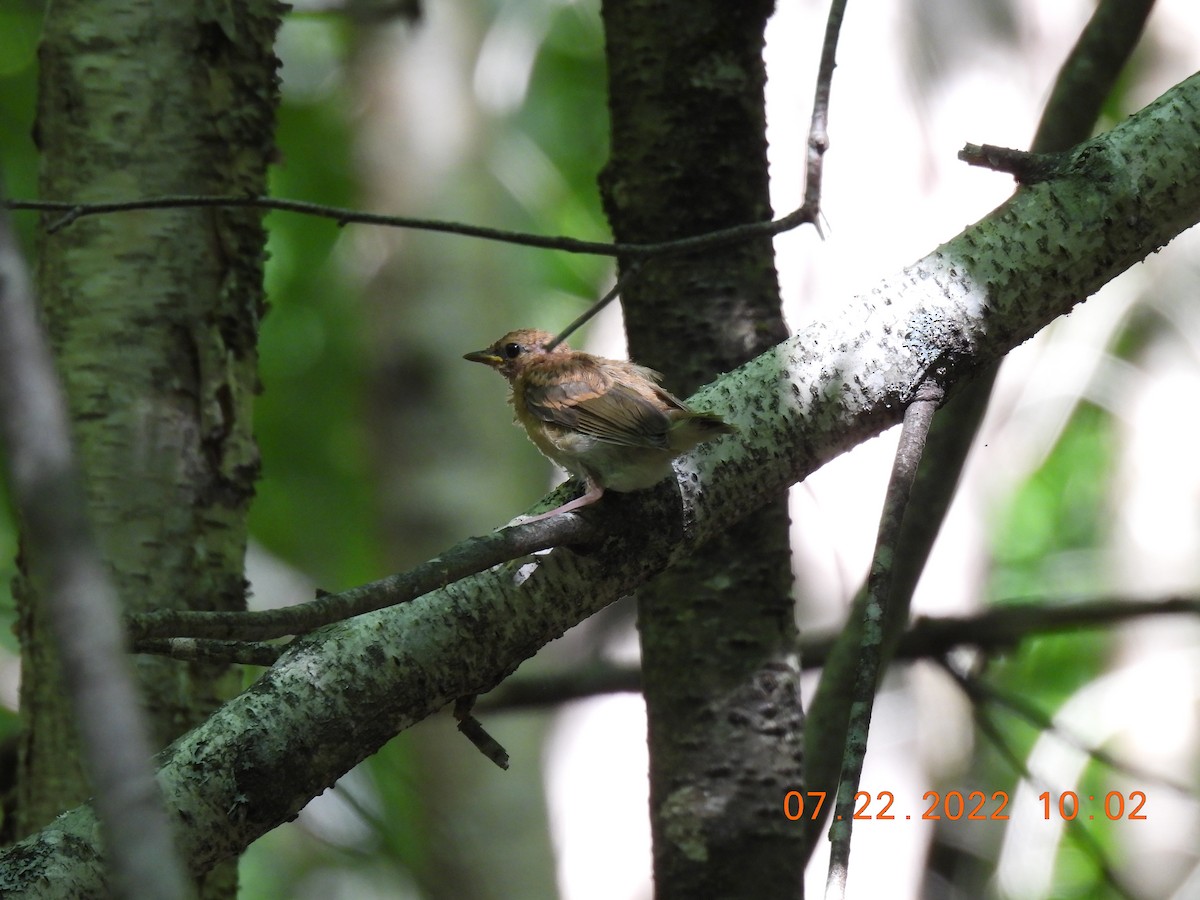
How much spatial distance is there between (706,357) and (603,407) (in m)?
0.70

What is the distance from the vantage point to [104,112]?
312cm

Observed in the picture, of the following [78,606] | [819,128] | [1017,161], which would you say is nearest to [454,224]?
[819,128]

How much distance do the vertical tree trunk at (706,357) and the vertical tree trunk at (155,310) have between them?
3.50 feet

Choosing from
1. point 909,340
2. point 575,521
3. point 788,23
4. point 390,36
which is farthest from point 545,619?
point 390,36

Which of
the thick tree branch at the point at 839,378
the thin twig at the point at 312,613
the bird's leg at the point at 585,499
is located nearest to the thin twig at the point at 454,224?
the thick tree branch at the point at 839,378

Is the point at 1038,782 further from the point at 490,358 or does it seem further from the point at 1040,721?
the point at 490,358

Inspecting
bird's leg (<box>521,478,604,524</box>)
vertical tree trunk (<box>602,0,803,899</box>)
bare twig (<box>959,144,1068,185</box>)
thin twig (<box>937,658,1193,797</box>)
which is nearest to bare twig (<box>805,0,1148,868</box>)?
vertical tree trunk (<box>602,0,803,899</box>)

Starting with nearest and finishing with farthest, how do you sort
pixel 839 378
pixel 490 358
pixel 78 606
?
pixel 78 606 → pixel 839 378 → pixel 490 358

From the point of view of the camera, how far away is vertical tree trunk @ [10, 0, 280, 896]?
301 cm

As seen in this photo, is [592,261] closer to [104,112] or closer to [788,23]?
[788,23]

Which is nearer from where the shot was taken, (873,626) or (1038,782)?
(873,626)

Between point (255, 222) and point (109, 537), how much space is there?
3.03 ft

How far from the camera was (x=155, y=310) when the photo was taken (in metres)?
3.08

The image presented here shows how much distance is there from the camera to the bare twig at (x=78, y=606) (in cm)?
79
